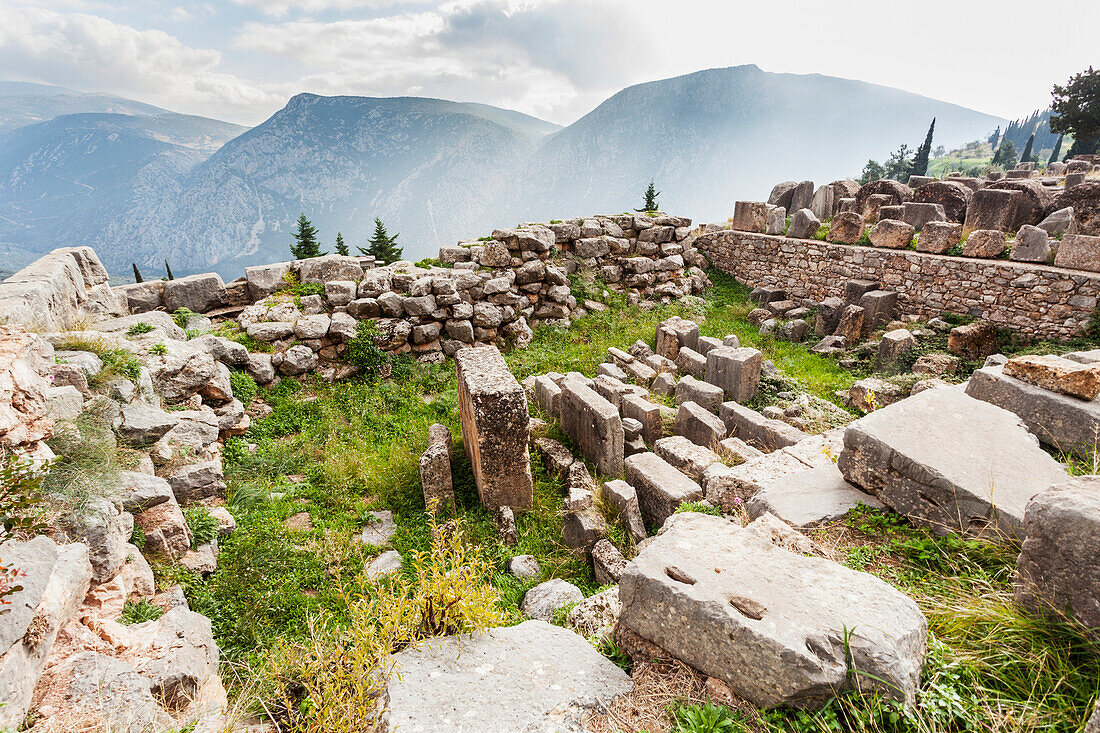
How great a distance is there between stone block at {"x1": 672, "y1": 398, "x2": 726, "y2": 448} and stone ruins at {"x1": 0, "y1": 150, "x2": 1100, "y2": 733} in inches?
2.0

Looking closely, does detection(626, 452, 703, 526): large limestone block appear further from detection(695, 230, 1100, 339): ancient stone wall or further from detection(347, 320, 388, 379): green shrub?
detection(695, 230, 1100, 339): ancient stone wall

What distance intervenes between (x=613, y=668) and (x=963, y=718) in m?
1.59

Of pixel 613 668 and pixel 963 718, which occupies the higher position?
pixel 963 718

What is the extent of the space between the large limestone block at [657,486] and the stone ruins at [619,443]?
3 centimetres

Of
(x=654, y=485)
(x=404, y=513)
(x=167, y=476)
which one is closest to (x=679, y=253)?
(x=654, y=485)

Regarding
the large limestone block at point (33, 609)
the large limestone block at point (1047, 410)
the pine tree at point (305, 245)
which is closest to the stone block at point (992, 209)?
the large limestone block at point (1047, 410)

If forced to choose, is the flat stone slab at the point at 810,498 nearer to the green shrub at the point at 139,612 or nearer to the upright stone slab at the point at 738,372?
the upright stone slab at the point at 738,372

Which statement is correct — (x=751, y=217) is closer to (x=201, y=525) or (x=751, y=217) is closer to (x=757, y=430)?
(x=757, y=430)

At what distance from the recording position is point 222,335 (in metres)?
8.02

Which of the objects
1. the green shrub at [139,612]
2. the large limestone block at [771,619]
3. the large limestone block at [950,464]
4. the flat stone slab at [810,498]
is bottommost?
the green shrub at [139,612]

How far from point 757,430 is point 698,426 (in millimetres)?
786

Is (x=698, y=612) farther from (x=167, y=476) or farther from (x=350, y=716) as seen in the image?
(x=167, y=476)

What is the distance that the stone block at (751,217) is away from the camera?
14.1 metres

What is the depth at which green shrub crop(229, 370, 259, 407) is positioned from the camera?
730 cm
